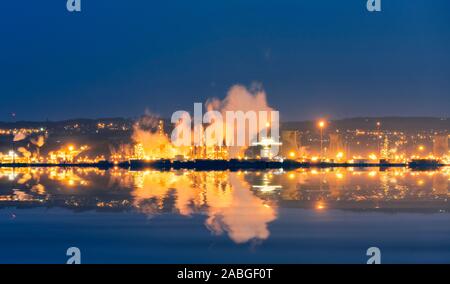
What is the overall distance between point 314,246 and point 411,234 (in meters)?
4.96

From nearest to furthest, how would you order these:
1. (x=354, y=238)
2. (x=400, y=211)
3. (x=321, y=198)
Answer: (x=354, y=238), (x=400, y=211), (x=321, y=198)

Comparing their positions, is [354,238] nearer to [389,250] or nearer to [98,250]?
[389,250]

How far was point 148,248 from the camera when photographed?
26344 mm

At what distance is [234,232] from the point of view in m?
29.6

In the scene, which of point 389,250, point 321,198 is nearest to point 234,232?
point 389,250
